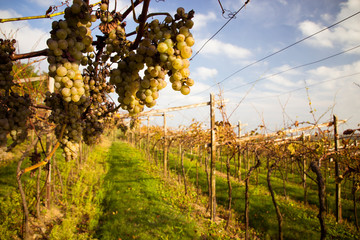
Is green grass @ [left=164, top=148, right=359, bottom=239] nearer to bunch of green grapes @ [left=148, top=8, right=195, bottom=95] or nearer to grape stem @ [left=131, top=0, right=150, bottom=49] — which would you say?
bunch of green grapes @ [left=148, top=8, right=195, bottom=95]

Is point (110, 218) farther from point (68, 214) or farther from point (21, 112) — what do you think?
point (21, 112)

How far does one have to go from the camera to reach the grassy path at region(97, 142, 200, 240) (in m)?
5.28

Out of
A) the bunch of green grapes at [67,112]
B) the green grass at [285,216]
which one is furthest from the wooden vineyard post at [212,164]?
the bunch of green grapes at [67,112]

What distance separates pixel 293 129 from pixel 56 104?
10928 millimetres

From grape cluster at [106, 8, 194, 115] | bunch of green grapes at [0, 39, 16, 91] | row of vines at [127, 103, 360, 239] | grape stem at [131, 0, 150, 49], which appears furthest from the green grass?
bunch of green grapes at [0, 39, 16, 91]

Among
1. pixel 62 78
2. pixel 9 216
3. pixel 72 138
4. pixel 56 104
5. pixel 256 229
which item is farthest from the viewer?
pixel 256 229

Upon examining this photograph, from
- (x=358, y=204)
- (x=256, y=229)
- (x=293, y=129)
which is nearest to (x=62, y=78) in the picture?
(x=256, y=229)

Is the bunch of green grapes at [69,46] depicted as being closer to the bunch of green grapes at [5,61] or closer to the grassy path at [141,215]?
the bunch of green grapes at [5,61]

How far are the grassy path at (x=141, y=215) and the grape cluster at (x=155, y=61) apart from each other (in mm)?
5371

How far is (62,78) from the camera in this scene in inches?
28.7

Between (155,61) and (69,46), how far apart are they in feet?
1.08

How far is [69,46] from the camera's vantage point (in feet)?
2.36

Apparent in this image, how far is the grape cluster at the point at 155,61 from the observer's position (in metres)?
0.68

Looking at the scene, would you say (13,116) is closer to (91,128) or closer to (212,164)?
(91,128)
